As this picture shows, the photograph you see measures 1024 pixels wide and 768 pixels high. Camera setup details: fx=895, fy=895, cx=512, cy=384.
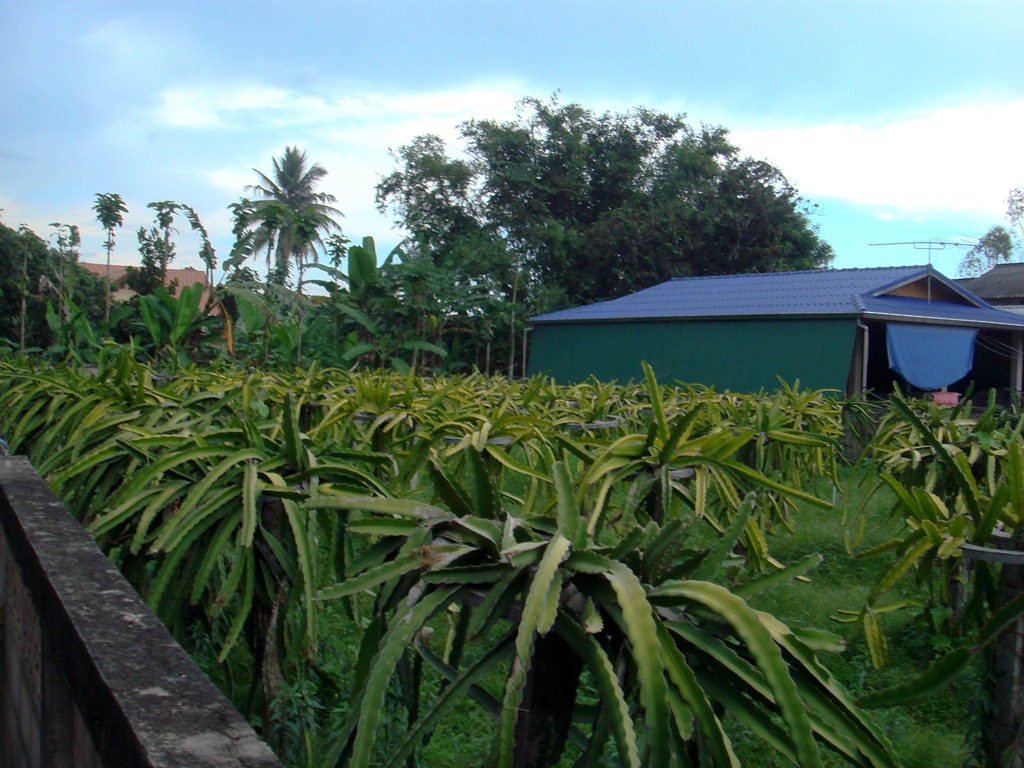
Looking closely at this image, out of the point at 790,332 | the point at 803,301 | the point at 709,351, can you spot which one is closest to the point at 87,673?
the point at 790,332

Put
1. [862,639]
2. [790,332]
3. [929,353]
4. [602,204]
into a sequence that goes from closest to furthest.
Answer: [862,639] < [790,332] < [929,353] < [602,204]

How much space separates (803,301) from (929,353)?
2.25m

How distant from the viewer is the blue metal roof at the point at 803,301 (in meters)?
13.9

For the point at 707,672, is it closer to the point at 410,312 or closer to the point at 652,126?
the point at 410,312

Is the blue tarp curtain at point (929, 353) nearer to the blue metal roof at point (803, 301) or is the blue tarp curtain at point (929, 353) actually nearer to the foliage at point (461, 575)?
the blue metal roof at point (803, 301)

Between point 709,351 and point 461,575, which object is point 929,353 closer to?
point 709,351

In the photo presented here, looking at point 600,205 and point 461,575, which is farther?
point 600,205

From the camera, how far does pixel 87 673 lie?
1.64m

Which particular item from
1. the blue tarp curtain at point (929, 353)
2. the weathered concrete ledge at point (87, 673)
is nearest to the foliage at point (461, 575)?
the weathered concrete ledge at point (87, 673)

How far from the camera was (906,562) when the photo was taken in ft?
7.97

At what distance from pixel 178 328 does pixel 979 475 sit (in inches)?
369

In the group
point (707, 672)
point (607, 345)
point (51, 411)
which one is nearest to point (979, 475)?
point (707, 672)

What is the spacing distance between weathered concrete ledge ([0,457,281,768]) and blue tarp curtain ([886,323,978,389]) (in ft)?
44.0

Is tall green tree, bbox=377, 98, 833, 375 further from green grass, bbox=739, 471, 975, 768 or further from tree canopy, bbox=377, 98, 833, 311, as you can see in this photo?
green grass, bbox=739, 471, 975, 768
